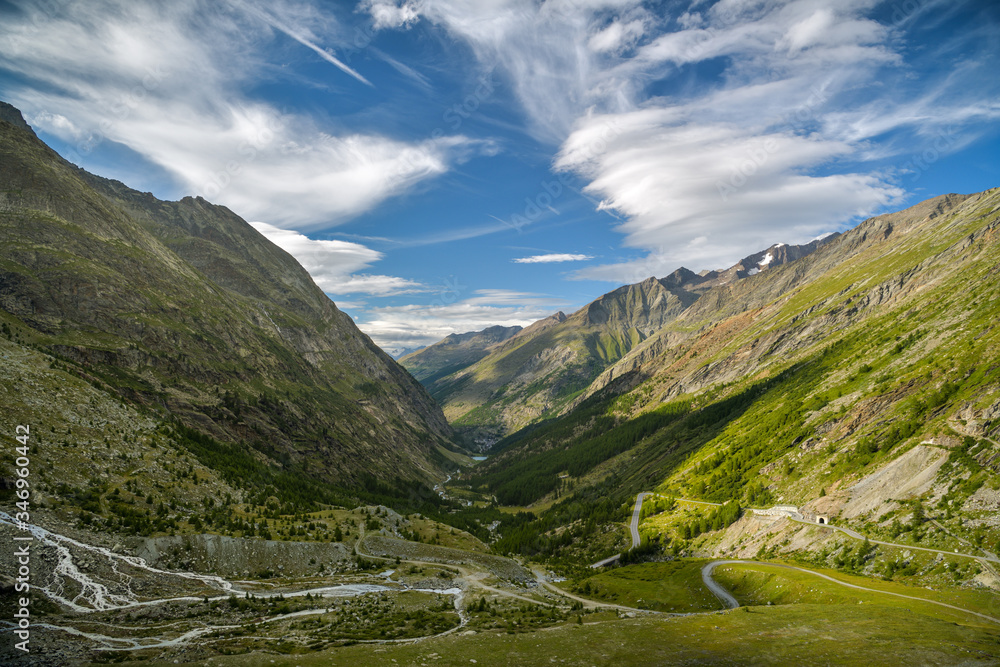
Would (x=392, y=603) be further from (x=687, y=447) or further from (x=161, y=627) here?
(x=687, y=447)

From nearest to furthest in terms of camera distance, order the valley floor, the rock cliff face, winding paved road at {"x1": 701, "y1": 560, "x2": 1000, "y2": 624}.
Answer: the valley floor < winding paved road at {"x1": 701, "y1": 560, "x2": 1000, "y2": 624} < the rock cliff face

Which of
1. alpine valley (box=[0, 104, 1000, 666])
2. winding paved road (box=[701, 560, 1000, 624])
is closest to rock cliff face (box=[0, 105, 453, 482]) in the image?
alpine valley (box=[0, 104, 1000, 666])

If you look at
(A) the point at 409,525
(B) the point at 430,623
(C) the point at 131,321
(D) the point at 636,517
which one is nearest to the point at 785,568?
(B) the point at 430,623

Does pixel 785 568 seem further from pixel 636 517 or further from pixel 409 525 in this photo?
pixel 636 517

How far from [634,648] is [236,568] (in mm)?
47083

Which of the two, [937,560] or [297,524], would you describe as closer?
[937,560]

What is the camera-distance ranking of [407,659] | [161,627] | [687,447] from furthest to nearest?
1. [687,447]
2. [161,627]
3. [407,659]

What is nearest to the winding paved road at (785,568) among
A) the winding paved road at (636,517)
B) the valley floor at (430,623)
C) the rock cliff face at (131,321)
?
the valley floor at (430,623)

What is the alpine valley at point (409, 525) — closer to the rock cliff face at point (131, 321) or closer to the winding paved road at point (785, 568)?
the winding paved road at point (785, 568)

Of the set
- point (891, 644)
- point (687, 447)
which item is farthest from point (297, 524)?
point (687, 447)

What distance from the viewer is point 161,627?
1371 inches

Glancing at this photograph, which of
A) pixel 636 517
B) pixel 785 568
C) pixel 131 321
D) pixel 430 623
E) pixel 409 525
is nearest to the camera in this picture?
pixel 430 623

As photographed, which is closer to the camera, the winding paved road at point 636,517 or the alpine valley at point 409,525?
the alpine valley at point 409,525

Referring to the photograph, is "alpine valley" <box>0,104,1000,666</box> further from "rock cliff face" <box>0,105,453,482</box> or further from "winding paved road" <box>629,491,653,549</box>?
"winding paved road" <box>629,491,653,549</box>
